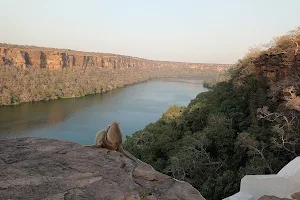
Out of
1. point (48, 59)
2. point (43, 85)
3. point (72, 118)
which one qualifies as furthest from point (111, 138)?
point (48, 59)

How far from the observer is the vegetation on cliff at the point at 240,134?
11.9 metres

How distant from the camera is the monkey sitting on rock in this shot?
4.01m

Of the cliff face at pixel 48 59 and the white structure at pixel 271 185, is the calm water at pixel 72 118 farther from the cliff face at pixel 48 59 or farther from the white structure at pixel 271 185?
the cliff face at pixel 48 59

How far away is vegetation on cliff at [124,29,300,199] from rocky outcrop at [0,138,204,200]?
27.6 ft

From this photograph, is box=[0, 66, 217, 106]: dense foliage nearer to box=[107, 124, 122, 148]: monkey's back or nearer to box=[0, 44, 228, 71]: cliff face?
box=[0, 44, 228, 71]: cliff face

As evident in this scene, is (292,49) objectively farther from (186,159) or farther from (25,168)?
(25,168)

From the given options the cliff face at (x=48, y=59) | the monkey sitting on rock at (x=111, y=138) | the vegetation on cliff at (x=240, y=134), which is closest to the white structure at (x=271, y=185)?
the monkey sitting on rock at (x=111, y=138)

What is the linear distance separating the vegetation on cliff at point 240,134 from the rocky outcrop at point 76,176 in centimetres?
842

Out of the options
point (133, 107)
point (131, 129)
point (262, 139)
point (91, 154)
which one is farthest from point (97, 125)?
point (91, 154)

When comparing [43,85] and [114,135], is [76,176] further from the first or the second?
[43,85]

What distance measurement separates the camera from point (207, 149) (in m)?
16.1

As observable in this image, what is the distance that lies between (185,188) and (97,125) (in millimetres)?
29255

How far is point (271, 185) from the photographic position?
19.4 feet

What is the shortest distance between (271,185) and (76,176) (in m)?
4.37
